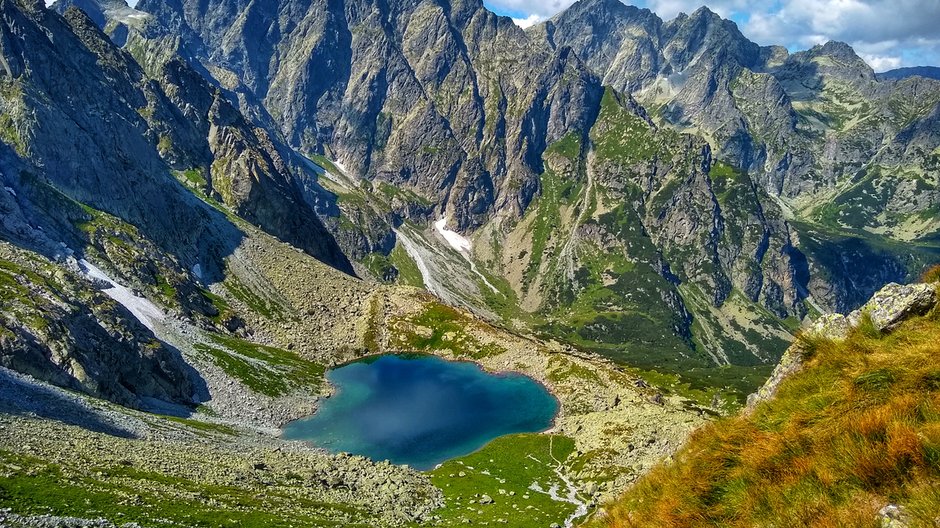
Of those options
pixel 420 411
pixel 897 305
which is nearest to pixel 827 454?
pixel 897 305

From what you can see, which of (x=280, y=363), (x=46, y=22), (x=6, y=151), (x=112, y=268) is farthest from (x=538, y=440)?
(x=46, y=22)

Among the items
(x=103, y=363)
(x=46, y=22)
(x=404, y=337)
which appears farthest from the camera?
(x=46, y=22)

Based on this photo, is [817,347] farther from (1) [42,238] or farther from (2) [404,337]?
(2) [404,337]

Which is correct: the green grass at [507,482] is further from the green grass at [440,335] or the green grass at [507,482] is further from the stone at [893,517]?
the green grass at [440,335]

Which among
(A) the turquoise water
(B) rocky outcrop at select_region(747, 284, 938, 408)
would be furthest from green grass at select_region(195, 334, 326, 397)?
(B) rocky outcrop at select_region(747, 284, 938, 408)

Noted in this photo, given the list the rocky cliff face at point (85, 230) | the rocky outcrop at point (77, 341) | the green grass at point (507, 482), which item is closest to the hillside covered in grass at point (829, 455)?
the green grass at point (507, 482)
